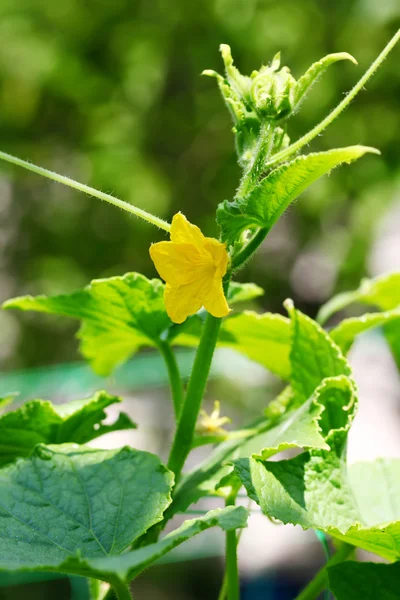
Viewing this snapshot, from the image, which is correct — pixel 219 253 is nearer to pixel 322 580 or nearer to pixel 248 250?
pixel 248 250

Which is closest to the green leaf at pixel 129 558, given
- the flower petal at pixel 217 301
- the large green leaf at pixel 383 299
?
the flower petal at pixel 217 301

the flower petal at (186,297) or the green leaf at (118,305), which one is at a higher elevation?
the green leaf at (118,305)

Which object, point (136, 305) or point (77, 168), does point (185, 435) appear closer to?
point (136, 305)

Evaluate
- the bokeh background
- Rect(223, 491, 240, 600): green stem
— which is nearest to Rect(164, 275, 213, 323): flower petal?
Rect(223, 491, 240, 600): green stem

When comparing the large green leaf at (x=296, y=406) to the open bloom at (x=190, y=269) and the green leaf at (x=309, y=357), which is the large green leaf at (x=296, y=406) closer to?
the green leaf at (x=309, y=357)

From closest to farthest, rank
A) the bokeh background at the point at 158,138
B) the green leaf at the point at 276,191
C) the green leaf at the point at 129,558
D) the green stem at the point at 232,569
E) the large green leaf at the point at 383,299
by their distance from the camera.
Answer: the green leaf at the point at 129,558
the green leaf at the point at 276,191
the green stem at the point at 232,569
the large green leaf at the point at 383,299
the bokeh background at the point at 158,138

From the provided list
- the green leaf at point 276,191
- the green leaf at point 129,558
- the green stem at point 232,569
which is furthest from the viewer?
the green stem at point 232,569
